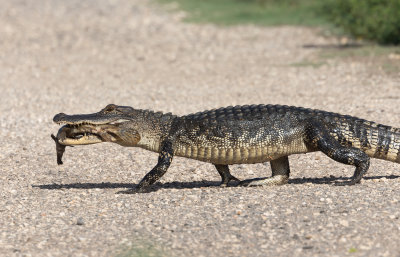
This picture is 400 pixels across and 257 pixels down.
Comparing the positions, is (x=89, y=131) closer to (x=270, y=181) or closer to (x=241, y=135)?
(x=241, y=135)

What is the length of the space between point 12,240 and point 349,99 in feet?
22.8

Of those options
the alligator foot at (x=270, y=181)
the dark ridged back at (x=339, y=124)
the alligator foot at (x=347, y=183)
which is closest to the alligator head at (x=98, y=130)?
the dark ridged back at (x=339, y=124)

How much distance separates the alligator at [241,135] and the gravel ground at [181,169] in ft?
0.98

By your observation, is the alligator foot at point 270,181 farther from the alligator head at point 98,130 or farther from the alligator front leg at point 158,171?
the alligator head at point 98,130

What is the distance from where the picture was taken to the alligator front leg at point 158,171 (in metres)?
6.77

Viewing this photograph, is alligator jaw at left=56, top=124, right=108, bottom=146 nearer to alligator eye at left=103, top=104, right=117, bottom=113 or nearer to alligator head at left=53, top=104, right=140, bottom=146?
alligator head at left=53, top=104, right=140, bottom=146

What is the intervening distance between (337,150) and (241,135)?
2.88ft

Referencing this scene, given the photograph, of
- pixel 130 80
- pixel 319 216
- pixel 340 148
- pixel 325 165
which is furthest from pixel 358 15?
pixel 319 216

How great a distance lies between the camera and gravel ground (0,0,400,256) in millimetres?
5363

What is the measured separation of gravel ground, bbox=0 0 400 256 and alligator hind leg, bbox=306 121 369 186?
0.58ft

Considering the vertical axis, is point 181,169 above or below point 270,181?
above

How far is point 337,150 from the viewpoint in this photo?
6602mm

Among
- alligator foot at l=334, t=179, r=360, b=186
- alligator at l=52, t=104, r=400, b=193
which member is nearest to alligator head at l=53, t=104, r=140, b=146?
alligator at l=52, t=104, r=400, b=193

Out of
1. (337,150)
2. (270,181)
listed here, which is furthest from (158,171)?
(337,150)
